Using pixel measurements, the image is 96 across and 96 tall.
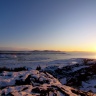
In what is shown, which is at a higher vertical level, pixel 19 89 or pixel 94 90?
pixel 19 89

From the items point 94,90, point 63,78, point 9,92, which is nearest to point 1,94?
point 9,92

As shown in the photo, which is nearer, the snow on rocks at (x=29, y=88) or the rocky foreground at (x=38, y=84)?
the snow on rocks at (x=29, y=88)

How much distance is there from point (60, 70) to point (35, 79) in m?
10.2

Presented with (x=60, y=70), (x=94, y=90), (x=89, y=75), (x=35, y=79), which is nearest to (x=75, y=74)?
(x=89, y=75)

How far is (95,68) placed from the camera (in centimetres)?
1972

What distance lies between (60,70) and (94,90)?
299 inches

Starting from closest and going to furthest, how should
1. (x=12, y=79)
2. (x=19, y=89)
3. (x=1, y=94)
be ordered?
(x=1, y=94) < (x=19, y=89) < (x=12, y=79)

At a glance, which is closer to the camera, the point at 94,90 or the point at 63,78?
the point at 94,90

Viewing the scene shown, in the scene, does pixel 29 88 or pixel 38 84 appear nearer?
pixel 29 88

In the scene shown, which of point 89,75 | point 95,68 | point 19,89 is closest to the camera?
point 19,89

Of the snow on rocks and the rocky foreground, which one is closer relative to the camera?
the snow on rocks

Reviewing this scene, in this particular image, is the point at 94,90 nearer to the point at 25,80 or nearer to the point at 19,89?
the point at 25,80

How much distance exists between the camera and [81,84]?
593 inches

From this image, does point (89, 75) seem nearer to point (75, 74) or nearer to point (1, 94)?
point (75, 74)
